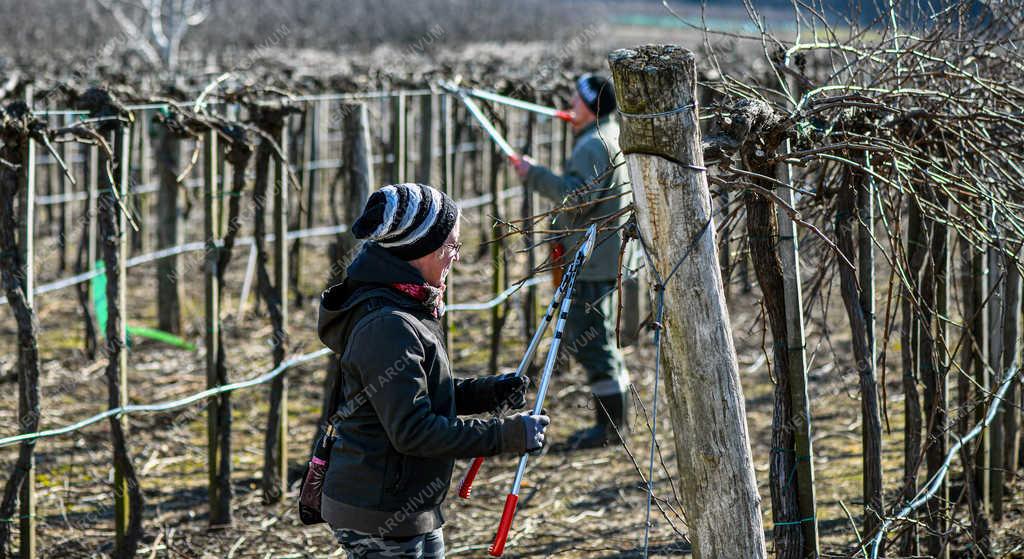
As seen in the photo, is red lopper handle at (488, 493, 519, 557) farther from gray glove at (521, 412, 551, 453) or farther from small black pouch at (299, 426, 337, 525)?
small black pouch at (299, 426, 337, 525)

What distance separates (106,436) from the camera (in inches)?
→ 216

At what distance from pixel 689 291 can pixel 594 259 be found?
9.68ft

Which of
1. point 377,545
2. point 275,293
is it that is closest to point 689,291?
point 377,545

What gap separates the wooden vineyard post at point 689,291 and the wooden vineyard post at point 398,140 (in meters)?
2.90

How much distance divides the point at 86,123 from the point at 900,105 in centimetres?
277

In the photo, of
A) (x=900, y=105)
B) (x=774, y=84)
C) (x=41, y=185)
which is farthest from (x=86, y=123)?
(x=41, y=185)

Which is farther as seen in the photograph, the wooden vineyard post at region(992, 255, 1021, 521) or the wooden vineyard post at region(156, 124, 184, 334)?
Result: the wooden vineyard post at region(156, 124, 184, 334)

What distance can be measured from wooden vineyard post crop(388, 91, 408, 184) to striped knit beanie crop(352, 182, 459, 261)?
251 cm

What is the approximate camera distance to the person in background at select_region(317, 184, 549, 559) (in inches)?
96.2

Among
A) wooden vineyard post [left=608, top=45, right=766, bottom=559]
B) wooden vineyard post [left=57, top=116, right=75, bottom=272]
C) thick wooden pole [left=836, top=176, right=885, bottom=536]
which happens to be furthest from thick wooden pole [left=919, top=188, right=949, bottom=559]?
wooden vineyard post [left=57, top=116, right=75, bottom=272]

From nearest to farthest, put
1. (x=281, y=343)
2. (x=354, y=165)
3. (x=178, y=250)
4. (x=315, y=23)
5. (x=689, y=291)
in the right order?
(x=689, y=291)
(x=281, y=343)
(x=354, y=165)
(x=178, y=250)
(x=315, y=23)

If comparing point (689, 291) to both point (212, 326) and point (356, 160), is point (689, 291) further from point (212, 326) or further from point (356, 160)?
point (356, 160)

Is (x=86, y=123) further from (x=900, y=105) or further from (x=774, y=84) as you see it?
(x=774, y=84)

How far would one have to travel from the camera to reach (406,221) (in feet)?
8.30
